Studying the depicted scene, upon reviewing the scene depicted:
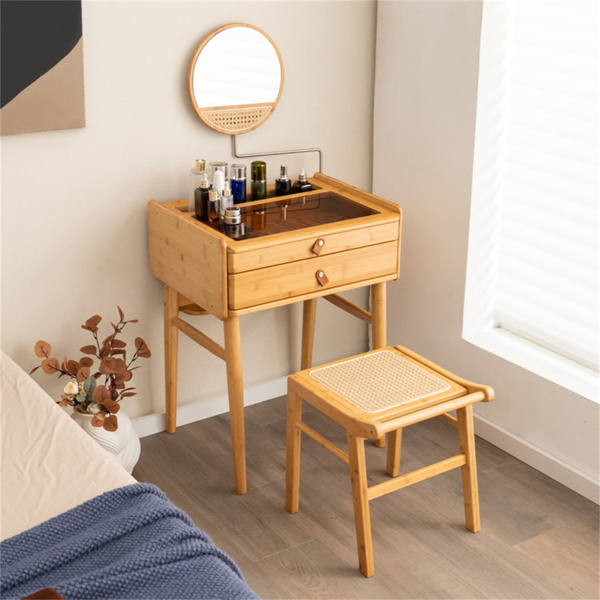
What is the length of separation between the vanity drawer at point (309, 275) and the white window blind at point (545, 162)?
1.31 feet

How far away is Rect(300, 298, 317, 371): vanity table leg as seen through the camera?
9.32 ft

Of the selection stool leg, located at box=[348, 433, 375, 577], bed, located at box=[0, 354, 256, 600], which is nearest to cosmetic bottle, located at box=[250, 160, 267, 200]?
stool leg, located at box=[348, 433, 375, 577]

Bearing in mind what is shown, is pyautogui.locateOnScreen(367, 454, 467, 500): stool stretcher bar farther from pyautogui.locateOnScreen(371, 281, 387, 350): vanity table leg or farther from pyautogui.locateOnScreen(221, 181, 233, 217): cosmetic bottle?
pyautogui.locateOnScreen(221, 181, 233, 217): cosmetic bottle

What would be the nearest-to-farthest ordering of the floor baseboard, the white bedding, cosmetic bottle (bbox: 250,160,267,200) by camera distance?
the white bedding → the floor baseboard → cosmetic bottle (bbox: 250,160,267,200)

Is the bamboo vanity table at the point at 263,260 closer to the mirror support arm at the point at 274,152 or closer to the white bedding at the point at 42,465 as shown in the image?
the mirror support arm at the point at 274,152

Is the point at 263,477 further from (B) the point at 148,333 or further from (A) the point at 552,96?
(A) the point at 552,96

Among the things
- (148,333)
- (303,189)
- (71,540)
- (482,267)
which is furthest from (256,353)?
(71,540)

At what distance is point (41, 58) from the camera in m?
2.19

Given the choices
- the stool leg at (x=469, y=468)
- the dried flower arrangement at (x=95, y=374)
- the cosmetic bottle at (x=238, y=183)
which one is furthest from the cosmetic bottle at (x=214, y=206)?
the stool leg at (x=469, y=468)

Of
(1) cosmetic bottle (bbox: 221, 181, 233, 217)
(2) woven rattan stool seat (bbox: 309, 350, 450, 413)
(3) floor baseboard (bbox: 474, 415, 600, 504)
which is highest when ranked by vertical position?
(1) cosmetic bottle (bbox: 221, 181, 233, 217)

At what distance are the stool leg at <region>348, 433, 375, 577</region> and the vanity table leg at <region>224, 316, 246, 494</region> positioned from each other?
437mm

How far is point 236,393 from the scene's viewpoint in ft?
7.80

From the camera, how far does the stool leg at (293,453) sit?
88.7 inches

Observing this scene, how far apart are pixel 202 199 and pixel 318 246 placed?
1.14ft
